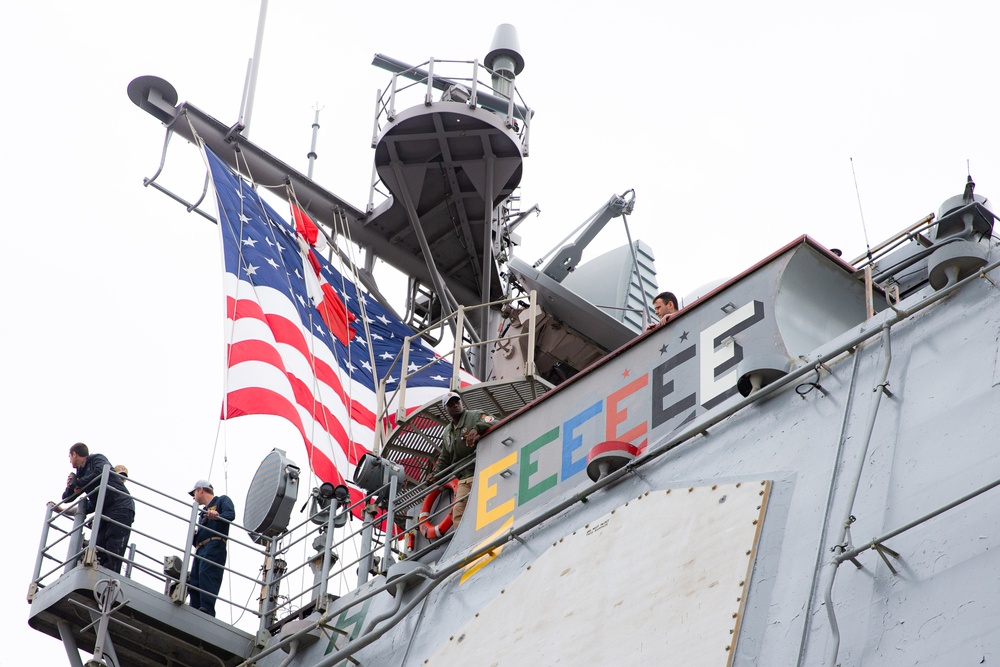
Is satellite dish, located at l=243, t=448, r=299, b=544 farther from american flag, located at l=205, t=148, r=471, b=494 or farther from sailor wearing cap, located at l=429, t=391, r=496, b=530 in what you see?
american flag, located at l=205, t=148, r=471, b=494

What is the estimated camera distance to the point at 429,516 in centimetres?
1033

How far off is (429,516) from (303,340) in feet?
18.9

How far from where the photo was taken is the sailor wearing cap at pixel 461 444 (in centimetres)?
1003

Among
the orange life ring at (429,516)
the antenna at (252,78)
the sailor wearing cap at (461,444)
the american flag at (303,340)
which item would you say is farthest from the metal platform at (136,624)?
the antenna at (252,78)

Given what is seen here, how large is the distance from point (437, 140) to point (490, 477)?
957 centimetres

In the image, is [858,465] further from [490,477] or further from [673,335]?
[490,477]

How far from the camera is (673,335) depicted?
862 cm

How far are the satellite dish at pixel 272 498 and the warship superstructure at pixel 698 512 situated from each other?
0.02m

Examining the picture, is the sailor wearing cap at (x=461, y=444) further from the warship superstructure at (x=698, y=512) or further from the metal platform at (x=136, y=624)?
the metal platform at (x=136, y=624)

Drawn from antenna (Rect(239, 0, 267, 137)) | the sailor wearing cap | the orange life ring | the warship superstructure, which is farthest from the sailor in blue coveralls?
antenna (Rect(239, 0, 267, 137))

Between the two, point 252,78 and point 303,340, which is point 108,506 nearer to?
point 303,340

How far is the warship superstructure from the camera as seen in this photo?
5723mm

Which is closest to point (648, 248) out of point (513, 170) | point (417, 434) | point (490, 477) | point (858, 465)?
point (513, 170)

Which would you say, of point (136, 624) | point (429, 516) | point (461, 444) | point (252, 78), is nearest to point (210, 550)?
point (136, 624)
